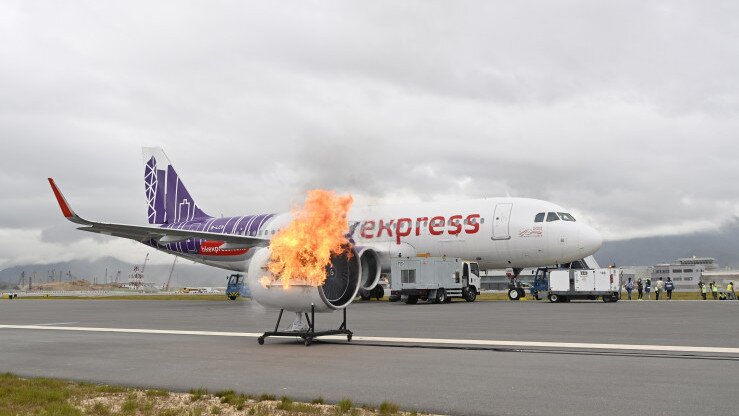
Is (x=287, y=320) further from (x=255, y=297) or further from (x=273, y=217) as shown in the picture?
(x=273, y=217)

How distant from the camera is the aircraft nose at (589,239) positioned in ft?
117

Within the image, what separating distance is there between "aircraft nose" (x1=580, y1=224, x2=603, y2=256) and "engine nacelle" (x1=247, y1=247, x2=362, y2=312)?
22849mm

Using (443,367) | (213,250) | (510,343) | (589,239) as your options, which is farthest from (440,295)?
(443,367)

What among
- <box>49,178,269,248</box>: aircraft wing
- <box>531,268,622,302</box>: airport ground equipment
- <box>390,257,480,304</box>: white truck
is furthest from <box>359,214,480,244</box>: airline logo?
<box>49,178,269,248</box>: aircraft wing

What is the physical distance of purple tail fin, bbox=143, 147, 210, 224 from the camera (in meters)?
54.1

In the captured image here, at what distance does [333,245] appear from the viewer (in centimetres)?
1476

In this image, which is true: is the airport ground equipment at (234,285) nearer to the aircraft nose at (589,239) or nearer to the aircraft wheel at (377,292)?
the aircraft wheel at (377,292)

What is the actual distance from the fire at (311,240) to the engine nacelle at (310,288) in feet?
0.60

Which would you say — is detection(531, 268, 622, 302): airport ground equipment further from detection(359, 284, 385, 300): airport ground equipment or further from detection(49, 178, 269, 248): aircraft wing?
detection(49, 178, 269, 248): aircraft wing

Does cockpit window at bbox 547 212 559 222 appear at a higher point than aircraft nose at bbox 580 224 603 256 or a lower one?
higher

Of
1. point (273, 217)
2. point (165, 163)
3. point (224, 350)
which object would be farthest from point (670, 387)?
point (165, 163)

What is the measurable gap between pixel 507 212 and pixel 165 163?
30127mm

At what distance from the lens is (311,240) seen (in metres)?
14.6

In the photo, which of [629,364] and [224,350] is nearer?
[629,364]
